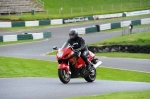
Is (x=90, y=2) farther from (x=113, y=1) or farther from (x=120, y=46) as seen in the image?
(x=120, y=46)

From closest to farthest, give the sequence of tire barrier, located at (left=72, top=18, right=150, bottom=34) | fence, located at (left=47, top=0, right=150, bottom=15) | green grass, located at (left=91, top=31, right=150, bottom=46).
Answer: green grass, located at (left=91, top=31, right=150, bottom=46) < tire barrier, located at (left=72, top=18, right=150, bottom=34) < fence, located at (left=47, top=0, right=150, bottom=15)

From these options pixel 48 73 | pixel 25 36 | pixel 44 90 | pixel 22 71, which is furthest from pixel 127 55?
pixel 44 90

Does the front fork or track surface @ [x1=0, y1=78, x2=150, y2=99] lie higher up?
the front fork

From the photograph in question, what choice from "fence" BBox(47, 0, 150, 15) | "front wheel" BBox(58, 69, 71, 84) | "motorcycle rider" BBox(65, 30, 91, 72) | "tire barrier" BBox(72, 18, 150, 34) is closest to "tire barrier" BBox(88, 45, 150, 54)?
"tire barrier" BBox(72, 18, 150, 34)

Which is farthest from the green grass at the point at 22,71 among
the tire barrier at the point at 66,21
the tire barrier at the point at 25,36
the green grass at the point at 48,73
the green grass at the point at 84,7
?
the green grass at the point at 84,7

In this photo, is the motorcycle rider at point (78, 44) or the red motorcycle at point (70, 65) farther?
the motorcycle rider at point (78, 44)

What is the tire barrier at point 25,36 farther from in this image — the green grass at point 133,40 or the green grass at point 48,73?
the green grass at point 48,73

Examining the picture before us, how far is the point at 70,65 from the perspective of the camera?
15.4m

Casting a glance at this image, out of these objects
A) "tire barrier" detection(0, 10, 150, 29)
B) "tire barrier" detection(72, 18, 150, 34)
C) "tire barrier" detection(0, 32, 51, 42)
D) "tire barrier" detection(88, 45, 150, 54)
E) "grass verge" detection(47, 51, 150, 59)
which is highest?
"tire barrier" detection(0, 10, 150, 29)

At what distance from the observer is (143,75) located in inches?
907

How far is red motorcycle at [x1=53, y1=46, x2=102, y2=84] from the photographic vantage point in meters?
14.8

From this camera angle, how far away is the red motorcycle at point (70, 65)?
1479 cm

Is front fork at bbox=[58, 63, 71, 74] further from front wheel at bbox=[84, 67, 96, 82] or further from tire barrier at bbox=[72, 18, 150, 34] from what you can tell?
tire barrier at bbox=[72, 18, 150, 34]

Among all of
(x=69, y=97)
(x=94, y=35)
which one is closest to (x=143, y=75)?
(x=69, y=97)
